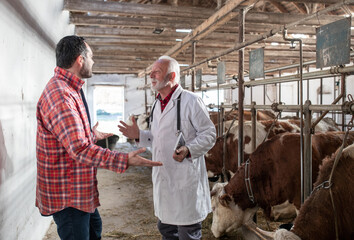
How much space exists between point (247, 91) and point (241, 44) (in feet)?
45.7

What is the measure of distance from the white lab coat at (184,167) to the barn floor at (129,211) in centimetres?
149

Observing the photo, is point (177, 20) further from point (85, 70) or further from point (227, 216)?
point (85, 70)

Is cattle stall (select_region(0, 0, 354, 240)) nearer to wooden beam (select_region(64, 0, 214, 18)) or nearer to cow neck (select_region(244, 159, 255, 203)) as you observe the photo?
wooden beam (select_region(64, 0, 214, 18))

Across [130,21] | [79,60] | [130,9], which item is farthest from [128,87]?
[79,60]

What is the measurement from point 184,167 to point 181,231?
0.48 meters

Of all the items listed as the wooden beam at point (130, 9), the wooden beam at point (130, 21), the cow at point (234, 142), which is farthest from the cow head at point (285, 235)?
the wooden beam at point (130, 21)

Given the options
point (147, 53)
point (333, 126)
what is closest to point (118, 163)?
point (333, 126)

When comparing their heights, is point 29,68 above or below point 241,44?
below

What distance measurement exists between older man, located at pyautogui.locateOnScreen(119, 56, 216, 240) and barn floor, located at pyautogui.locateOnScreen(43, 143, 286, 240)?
1.42 m

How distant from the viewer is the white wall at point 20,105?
2.20 meters

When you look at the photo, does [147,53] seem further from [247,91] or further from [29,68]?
[247,91]

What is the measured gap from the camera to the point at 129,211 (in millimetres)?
4734

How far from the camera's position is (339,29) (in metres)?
2.15

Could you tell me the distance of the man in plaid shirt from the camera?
1.72m
